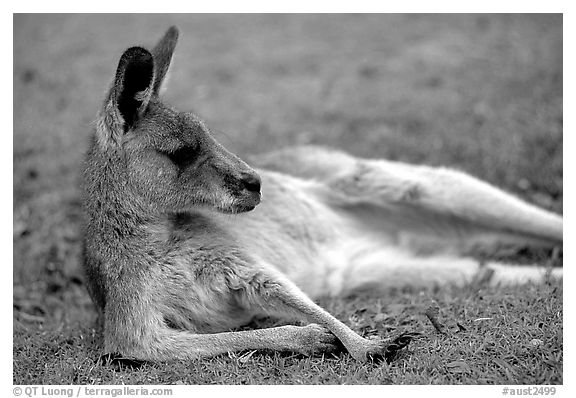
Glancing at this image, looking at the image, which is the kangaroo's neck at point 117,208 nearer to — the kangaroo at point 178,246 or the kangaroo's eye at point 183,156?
the kangaroo at point 178,246

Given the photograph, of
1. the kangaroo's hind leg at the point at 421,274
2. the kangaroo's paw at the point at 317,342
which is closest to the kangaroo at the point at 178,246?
the kangaroo's paw at the point at 317,342

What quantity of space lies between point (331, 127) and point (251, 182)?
407cm

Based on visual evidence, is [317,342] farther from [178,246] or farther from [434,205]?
[434,205]

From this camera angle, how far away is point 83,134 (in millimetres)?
7809

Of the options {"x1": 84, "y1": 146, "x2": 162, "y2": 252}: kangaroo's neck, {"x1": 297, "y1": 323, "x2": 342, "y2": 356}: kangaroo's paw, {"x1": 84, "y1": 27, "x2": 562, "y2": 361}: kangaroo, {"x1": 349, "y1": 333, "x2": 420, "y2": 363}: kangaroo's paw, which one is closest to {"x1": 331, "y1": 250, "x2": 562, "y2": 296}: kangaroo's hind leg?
{"x1": 84, "y1": 27, "x2": 562, "y2": 361}: kangaroo

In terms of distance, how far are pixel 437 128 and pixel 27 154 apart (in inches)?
179

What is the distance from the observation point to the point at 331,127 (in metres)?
7.86

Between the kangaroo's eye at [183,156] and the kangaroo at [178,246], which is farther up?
the kangaroo's eye at [183,156]

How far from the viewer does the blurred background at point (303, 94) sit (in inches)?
258

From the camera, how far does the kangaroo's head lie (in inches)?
153

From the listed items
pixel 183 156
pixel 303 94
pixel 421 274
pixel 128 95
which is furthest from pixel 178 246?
pixel 303 94

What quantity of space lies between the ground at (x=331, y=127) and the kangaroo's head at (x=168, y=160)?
66 cm

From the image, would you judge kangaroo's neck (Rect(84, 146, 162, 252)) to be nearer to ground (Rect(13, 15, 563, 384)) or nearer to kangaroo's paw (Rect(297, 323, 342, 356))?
ground (Rect(13, 15, 563, 384))
